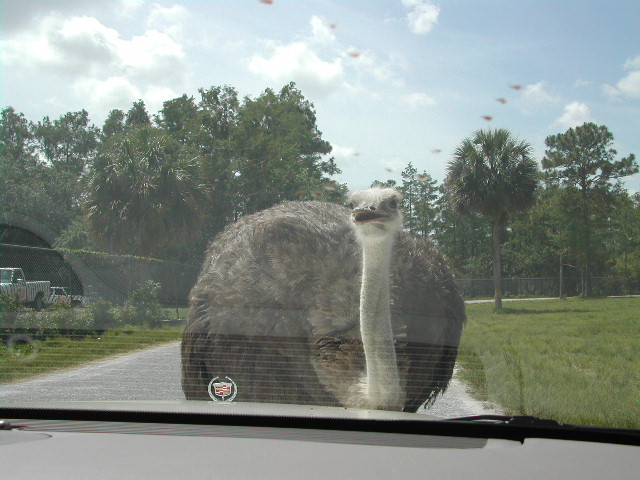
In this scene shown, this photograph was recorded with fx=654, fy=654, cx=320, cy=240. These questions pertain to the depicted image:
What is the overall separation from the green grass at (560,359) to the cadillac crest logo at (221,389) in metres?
1.65

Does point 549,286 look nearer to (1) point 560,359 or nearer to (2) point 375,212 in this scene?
(1) point 560,359

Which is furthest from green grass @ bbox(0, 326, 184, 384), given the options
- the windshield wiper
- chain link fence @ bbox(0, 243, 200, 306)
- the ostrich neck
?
the windshield wiper

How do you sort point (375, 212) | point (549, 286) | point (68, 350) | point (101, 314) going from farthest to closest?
1. point (101, 314)
2. point (549, 286)
3. point (68, 350)
4. point (375, 212)

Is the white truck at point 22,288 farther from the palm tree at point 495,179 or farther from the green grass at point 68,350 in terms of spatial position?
the palm tree at point 495,179

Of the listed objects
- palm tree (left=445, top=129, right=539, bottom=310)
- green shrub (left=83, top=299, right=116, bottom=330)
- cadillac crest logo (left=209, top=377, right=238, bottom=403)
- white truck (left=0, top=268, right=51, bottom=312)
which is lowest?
cadillac crest logo (left=209, top=377, right=238, bottom=403)

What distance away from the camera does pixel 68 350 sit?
6301 millimetres

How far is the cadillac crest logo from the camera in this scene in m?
4.12

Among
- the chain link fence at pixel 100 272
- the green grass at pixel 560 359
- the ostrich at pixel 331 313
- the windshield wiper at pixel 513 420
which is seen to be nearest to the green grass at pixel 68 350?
the chain link fence at pixel 100 272

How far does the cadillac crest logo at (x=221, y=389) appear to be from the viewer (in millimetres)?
4117

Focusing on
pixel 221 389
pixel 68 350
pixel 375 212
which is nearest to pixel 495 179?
pixel 375 212

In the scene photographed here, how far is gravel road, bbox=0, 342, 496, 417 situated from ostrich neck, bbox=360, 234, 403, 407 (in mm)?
771

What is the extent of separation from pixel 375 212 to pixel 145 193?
2.38 meters

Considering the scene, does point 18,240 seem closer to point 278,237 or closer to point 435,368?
point 278,237

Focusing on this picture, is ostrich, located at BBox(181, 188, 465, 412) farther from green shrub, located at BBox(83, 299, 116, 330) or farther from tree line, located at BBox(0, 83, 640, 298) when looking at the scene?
green shrub, located at BBox(83, 299, 116, 330)
